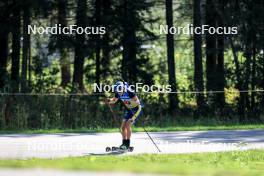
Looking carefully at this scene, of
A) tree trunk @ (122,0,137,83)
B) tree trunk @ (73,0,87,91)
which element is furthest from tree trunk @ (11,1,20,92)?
tree trunk @ (122,0,137,83)

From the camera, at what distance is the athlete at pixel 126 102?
14.5 m

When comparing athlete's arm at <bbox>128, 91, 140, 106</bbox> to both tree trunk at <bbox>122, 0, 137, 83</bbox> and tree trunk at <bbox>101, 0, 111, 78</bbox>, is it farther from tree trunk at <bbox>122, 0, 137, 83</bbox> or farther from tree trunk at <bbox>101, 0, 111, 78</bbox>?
tree trunk at <bbox>101, 0, 111, 78</bbox>

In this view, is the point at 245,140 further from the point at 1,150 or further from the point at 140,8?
the point at 140,8

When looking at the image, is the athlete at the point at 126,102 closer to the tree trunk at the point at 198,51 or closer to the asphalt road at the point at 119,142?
the asphalt road at the point at 119,142

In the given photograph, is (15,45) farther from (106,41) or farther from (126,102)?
(126,102)

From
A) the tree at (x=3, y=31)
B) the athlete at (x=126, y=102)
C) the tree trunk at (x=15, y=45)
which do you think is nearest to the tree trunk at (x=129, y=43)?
the tree trunk at (x=15, y=45)

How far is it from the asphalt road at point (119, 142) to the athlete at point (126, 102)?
0.42m

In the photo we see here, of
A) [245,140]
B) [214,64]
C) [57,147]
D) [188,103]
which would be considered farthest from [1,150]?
[214,64]

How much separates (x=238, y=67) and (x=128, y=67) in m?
5.51

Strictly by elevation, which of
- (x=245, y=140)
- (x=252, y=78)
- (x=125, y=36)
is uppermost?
(x=125, y=36)

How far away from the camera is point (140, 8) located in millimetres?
32062

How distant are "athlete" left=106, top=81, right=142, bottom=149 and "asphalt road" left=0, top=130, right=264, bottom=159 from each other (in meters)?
0.42

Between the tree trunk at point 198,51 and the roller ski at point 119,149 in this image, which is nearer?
the roller ski at point 119,149

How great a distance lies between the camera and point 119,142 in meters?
17.0
